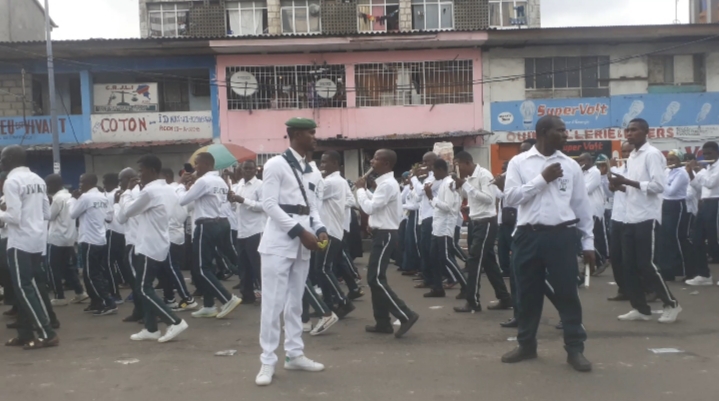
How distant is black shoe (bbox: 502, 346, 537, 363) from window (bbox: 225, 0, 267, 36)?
22.9 m

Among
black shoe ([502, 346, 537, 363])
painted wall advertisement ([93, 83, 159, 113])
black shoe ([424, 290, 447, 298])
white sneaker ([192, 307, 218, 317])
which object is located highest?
painted wall advertisement ([93, 83, 159, 113])

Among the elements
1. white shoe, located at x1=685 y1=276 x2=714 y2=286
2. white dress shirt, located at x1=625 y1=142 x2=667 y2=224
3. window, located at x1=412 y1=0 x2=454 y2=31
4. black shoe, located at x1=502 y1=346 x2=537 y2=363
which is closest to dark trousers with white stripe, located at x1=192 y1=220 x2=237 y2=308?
black shoe, located at x1=502 y1=346 x2=537 y2=363

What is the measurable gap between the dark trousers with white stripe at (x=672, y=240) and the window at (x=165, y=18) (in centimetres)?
2214

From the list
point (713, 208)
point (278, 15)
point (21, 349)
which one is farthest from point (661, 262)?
point (278, 15)

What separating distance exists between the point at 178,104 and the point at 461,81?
30.3ft

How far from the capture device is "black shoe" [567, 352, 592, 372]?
19.3 feet

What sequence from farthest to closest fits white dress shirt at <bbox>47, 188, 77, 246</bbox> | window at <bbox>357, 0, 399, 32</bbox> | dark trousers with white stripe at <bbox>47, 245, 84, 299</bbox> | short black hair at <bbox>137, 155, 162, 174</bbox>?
window at <bbox>357, 0, 399, 32</bbox>, dark trousers with white stripe at <bbox>47, 245, 84, 299</bbox>, white dress shirt at <bbox>47, 188, 77, 246</bbox>, short black hair at <bbox>137, 155, 162, 174</bbox>

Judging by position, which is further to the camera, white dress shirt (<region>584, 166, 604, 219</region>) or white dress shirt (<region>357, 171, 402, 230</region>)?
white dress shirt (<region>584, 166, 604, 219</region>)

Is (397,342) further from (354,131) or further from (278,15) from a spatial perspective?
(278,15)

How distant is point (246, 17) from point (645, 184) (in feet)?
73.0

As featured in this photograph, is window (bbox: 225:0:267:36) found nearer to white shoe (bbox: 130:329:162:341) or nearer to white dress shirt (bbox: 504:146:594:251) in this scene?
white shoe (bbox: 130:329:162:341)

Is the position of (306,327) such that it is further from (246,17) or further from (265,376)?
(246,17)

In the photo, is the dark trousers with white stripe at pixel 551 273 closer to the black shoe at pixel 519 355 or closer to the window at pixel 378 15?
the black shoe at pixel 519 355

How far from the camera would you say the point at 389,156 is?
26.2ft
